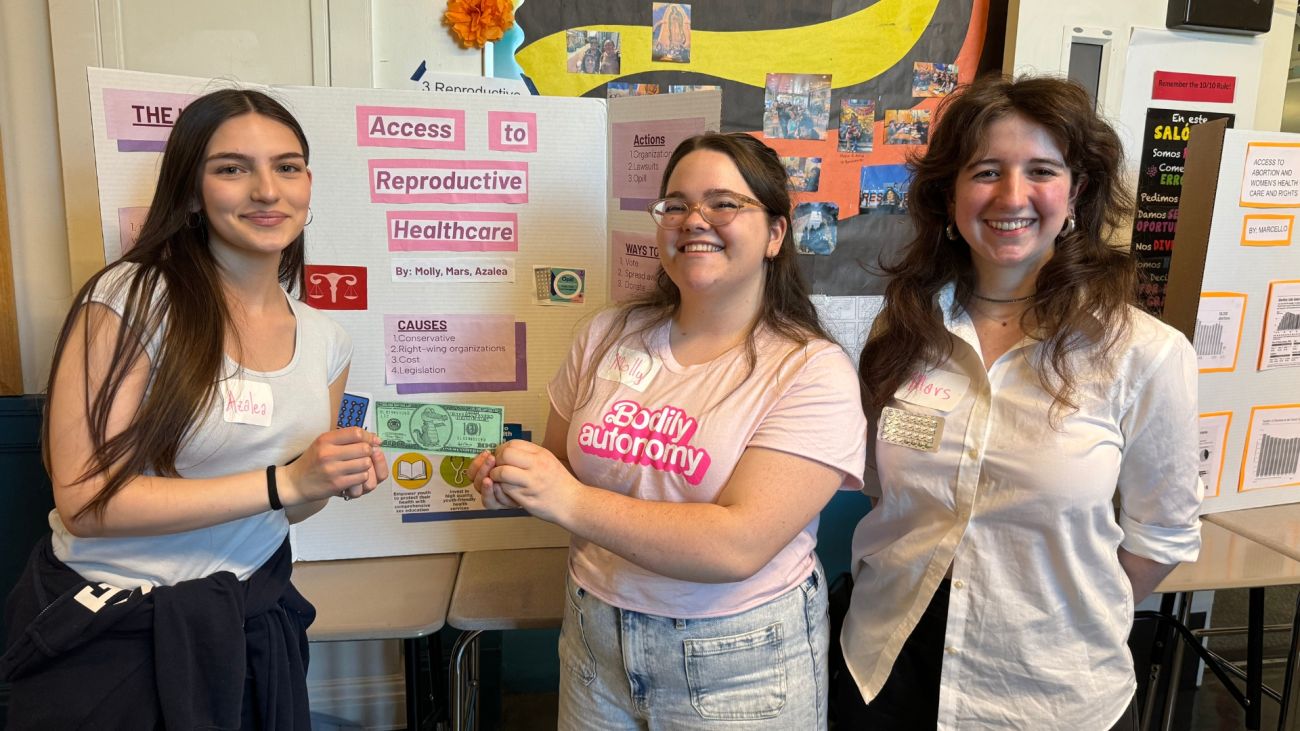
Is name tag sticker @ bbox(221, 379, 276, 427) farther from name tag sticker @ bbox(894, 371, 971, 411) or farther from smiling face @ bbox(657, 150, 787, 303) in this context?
name tag sticker @ bbox(894, 371, 971, 411)

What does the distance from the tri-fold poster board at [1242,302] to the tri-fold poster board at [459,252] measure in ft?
4.91

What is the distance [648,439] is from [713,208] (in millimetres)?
419

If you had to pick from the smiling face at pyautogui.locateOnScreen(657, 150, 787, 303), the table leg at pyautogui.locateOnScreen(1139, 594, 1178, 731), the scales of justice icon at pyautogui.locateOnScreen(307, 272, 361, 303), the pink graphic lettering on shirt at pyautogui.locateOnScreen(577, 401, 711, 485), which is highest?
the smiling face at pyautogui.locateOnScreen(657, 150, 787, 303)

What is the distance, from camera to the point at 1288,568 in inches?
76.8

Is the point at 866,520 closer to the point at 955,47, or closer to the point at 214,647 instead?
the point at 214,647

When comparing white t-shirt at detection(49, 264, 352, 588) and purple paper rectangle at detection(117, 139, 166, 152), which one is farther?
purple paper rectangle at detection(117, 139, 166, 152)

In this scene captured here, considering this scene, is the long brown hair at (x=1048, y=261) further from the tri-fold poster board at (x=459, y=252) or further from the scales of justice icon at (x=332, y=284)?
the scales of justice icon at (x=332, y=284)

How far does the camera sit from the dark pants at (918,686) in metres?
1.32

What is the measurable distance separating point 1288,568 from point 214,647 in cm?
249

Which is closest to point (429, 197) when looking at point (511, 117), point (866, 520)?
point (511, 117)

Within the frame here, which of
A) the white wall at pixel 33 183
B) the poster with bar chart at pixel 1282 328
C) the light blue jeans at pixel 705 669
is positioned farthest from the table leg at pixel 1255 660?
the white wall at pixel 33 183

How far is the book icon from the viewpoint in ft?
6.57

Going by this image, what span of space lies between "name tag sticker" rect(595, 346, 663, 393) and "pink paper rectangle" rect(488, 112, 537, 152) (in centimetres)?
81

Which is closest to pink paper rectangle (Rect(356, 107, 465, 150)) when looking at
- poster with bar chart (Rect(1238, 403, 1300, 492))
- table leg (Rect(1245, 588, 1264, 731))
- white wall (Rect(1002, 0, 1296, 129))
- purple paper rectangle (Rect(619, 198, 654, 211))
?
purple paper rectangle (Rect(619, 198, 654, 211))
